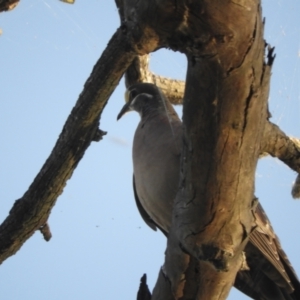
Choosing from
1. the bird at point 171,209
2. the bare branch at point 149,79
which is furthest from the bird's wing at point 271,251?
the bare branch at point 149,79

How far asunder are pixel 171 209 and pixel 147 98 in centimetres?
135

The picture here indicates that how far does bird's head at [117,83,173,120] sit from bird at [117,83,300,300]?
0.40 meters

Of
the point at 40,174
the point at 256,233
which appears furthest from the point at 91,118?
the point at 256,233

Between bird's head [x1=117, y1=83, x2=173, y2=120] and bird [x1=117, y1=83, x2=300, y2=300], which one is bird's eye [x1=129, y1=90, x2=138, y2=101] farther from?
bird [x1=117, y1=83, x2=300, y2=300]

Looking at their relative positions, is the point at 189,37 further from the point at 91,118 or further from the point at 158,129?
the point at 158,129

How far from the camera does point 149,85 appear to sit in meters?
4.07


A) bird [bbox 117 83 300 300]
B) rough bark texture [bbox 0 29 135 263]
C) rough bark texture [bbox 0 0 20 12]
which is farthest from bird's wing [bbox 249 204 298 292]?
rough bark texture [bbox 0 0 20 12]

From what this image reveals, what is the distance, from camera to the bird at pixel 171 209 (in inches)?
113

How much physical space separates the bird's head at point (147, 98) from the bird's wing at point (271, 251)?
1.30 meters

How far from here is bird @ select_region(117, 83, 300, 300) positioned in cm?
287

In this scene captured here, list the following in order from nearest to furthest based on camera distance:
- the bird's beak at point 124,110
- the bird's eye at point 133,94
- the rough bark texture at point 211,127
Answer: the rough bark texture at point 211,127, the bird's eye at point 133,94, the bird's beak at point 124,110

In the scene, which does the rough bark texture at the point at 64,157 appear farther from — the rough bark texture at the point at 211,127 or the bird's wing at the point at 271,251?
the bird's wing at the point at 271,251

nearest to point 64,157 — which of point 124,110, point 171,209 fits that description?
point 171,209

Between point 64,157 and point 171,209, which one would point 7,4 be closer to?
point 64,157
